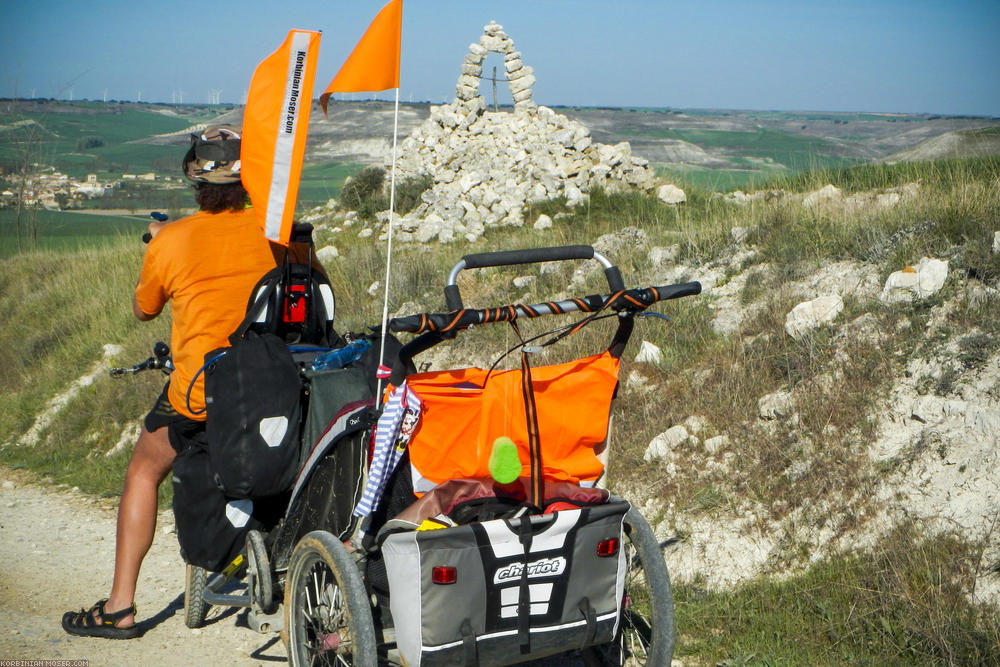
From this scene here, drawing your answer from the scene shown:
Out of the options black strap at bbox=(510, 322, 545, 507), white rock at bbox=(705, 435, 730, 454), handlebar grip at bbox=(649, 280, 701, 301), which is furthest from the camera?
white rock at bbox=(705, 435, 730, 454)

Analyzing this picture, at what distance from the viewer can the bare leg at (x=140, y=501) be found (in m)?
3.90

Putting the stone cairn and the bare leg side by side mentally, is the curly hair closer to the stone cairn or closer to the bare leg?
the bare leg

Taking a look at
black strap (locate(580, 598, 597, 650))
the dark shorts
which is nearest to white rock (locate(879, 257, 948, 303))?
black strap (locate(580, 598, 597, 650))

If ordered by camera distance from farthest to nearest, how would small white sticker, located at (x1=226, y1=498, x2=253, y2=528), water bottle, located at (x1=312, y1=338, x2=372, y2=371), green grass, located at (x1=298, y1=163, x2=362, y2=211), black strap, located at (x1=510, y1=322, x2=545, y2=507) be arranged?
green grass, located at (x1=298, y1=163, x2=362, y2=211) → small white sticker, located at (x1=226, y1=498, x2=253, y2=528) → water bottle, located at (x1=312, y1=338, x2=372, y2=371) → black strap, located at (x1=510, y1=322, x2=545, y2=507)

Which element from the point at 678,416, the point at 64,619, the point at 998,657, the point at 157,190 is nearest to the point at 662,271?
the point at 678,416

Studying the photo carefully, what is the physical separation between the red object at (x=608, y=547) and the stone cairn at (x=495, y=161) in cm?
979

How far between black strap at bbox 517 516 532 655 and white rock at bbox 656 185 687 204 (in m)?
11.1

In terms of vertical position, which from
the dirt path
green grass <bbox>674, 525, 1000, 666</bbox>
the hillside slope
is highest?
the hillside slope

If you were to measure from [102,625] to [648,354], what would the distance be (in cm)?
387

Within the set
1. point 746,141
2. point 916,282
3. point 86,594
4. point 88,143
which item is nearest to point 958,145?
point 916,282

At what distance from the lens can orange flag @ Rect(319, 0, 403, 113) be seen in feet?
9.71

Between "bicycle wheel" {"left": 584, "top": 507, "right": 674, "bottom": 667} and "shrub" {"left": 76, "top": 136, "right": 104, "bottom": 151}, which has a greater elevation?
"shrub" {"left": 76, "top": 136, "right": 104, "bottom": 151}

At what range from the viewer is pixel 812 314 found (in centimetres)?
557

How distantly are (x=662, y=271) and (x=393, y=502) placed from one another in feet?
16.9
